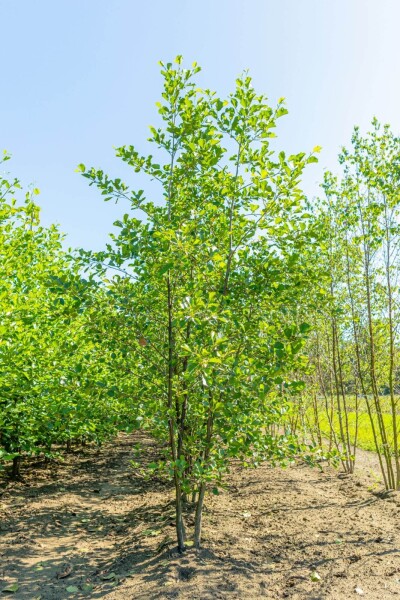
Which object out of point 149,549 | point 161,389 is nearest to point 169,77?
point 161,389

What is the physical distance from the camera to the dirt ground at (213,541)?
364 cm

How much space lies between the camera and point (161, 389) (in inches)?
170

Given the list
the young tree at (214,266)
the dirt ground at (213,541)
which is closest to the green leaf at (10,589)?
the dirt ground at (213,541)

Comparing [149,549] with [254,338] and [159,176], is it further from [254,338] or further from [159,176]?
[159,176]

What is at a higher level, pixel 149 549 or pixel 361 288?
pixel 361 288

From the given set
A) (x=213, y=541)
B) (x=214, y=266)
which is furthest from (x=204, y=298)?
(x=213, y=541)

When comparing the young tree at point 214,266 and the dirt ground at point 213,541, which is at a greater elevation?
the young tree at point 214,266

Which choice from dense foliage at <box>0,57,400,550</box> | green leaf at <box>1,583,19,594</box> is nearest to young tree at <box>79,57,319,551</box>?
dense foliage at <box>0,57,400,550</box>

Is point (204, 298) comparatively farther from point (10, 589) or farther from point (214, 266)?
point (10, 589)

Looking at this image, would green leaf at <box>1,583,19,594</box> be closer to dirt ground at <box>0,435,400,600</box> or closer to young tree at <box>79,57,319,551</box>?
dirt ground at <box>0,435,400,600</box>

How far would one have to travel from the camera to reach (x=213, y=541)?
4457 millimetres

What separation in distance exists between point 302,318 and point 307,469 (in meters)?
2.99

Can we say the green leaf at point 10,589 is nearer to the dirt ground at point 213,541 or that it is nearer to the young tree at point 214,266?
the dirt ground at point 213,541

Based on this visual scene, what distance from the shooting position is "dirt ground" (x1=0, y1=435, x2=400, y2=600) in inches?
143
